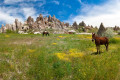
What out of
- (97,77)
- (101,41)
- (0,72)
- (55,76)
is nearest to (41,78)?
(55,76)

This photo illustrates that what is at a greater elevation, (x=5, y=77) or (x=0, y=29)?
(x=0, y=29)

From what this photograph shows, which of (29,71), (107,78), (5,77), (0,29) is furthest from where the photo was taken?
(0,29)

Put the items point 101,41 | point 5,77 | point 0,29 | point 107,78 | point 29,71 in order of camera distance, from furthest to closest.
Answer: point 0,29, point 101,41, point 29,71, point 5,77, point 107,78

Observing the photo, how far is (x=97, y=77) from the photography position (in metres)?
5.76

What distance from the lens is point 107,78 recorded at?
5.53 meters

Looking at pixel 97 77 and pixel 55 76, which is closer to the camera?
pixel 97 77

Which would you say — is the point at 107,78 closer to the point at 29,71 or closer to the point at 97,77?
the point at 97,77

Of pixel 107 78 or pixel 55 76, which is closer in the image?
pixel 107 78

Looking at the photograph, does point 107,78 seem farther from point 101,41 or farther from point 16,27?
point 16,27

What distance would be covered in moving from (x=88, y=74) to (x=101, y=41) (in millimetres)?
7526

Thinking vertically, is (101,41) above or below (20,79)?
above

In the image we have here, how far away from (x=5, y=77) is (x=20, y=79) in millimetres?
1181

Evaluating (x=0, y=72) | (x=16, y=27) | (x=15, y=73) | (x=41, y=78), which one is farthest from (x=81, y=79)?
(x=16, y=27)

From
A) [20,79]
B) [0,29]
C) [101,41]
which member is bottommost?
[20,79]
